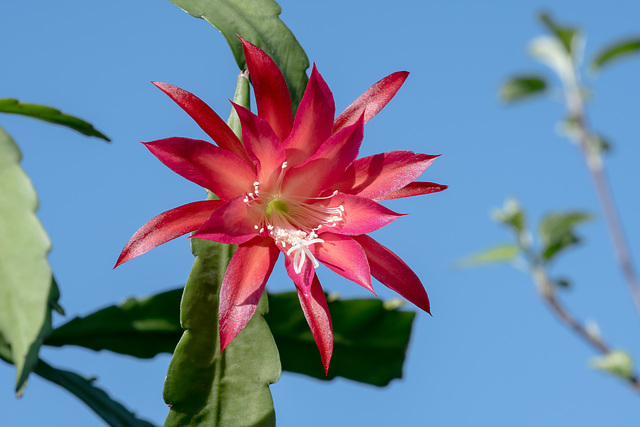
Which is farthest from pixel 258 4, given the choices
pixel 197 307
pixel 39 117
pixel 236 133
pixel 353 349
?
pixel 353 349

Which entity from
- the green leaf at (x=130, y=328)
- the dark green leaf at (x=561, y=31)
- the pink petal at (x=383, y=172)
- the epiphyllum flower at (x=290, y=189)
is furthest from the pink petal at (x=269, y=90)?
the dark green leaf at (x=561, y=31)

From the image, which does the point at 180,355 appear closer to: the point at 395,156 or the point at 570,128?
the point at 395,156

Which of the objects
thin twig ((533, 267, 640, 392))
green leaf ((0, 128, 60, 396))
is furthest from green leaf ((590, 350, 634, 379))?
green leaf ((0, 128, 60, 396))

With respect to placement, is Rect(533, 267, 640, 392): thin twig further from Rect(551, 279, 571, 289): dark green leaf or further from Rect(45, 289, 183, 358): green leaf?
Rect(45, 289, 183, 358): green leaf

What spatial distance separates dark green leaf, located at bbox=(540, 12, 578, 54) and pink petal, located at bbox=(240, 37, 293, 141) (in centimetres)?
185

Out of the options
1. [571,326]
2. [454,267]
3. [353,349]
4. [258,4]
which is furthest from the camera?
[454,267]

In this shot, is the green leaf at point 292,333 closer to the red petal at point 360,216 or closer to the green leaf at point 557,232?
the red petal at point 360,216

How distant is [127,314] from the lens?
955 mm

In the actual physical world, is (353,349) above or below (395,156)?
below

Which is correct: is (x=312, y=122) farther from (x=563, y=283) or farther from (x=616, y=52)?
(x=616, y=52)

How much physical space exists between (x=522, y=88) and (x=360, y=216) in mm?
2001

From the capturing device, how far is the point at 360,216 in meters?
0.79

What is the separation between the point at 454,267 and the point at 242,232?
Result: 171 centimetres

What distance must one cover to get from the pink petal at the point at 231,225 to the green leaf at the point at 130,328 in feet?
0.81
